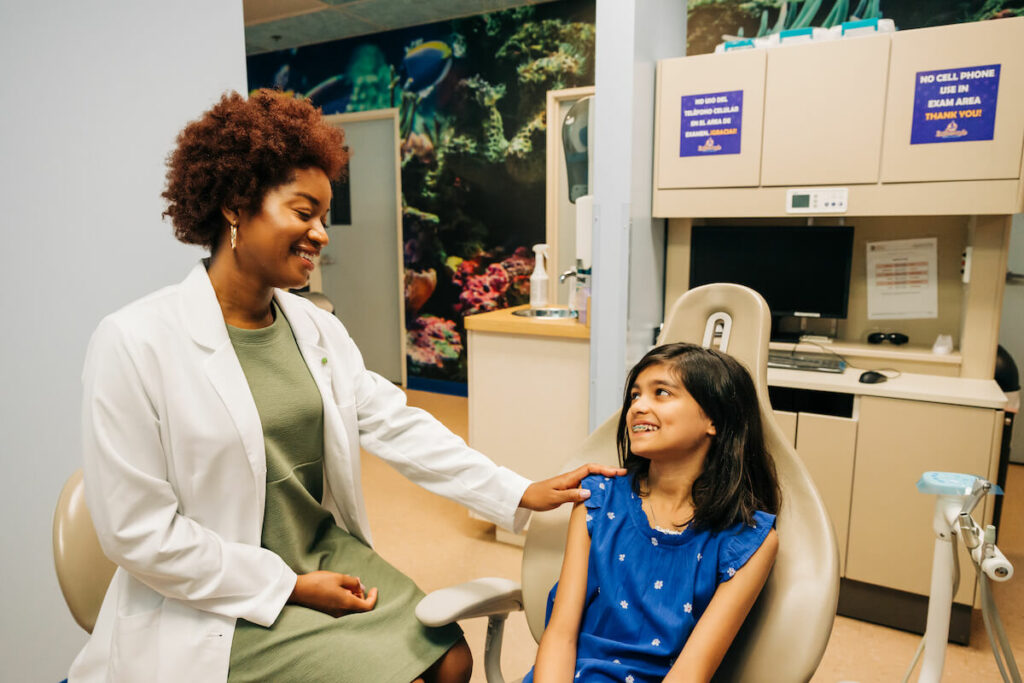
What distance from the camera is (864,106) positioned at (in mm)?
2170

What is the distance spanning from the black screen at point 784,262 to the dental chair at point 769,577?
4.48ft

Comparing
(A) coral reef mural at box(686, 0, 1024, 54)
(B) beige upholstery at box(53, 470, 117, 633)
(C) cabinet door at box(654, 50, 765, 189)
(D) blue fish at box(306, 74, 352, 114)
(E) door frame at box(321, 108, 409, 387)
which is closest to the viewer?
(B) beige upholstery at box(53, 470, 117, 633)

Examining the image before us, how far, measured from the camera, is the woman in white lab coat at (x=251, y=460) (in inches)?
39.8

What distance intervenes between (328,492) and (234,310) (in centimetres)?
40

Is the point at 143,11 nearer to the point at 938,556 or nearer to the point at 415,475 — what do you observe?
the point at 415,475

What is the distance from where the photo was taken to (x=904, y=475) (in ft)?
6.89

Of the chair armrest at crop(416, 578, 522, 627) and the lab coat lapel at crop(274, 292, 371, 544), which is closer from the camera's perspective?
the chair armrest at crop(416, 578, 522, 627)

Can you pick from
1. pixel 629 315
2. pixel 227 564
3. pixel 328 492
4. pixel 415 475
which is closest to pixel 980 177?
pixel 629 315

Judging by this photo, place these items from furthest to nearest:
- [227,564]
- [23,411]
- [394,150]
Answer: [394,150], [23,411], [227,564]

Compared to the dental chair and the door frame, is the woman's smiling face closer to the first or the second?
the dental chair

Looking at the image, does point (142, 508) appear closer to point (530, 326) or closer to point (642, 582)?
point (642, 582)

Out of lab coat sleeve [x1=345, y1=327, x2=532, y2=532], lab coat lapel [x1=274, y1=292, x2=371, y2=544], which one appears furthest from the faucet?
lab coat lapel [x1=274, y1=292, x2=371, y2=544]

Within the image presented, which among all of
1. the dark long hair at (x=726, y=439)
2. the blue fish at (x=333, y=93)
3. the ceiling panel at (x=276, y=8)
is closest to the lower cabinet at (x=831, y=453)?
the dark long hair at (x=726, y=439)

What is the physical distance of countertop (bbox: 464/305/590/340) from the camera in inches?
96.0
